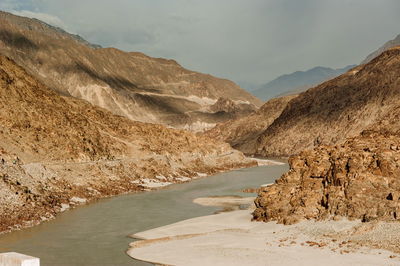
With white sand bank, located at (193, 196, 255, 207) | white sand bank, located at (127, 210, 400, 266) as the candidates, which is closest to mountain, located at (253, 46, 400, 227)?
white sand bank, located at (127, 210, 400, 266)

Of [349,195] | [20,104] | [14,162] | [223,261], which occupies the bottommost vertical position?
[223,261]

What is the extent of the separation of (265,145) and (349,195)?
134 metres

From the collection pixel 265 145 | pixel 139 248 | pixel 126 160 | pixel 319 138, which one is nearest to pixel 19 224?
pixel 139 248

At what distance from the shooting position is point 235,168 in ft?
336

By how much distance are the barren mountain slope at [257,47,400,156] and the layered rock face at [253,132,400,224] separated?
323 feet

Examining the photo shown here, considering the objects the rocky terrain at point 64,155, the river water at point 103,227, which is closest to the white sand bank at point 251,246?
the river water at point 103,227

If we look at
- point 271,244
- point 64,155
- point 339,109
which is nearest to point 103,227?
point 271,244

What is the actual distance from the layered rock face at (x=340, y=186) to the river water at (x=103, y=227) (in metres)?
10.0

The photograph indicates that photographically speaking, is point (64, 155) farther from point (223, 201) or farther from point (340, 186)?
point (340, 186)

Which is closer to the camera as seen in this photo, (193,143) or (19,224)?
(19,224)

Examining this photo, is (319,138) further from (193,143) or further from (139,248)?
(139,248)

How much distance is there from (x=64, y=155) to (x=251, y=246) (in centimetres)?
3742

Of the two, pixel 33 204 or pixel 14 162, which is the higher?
pixel 14 162

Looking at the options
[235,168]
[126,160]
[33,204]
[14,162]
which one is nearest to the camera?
[33,204]
